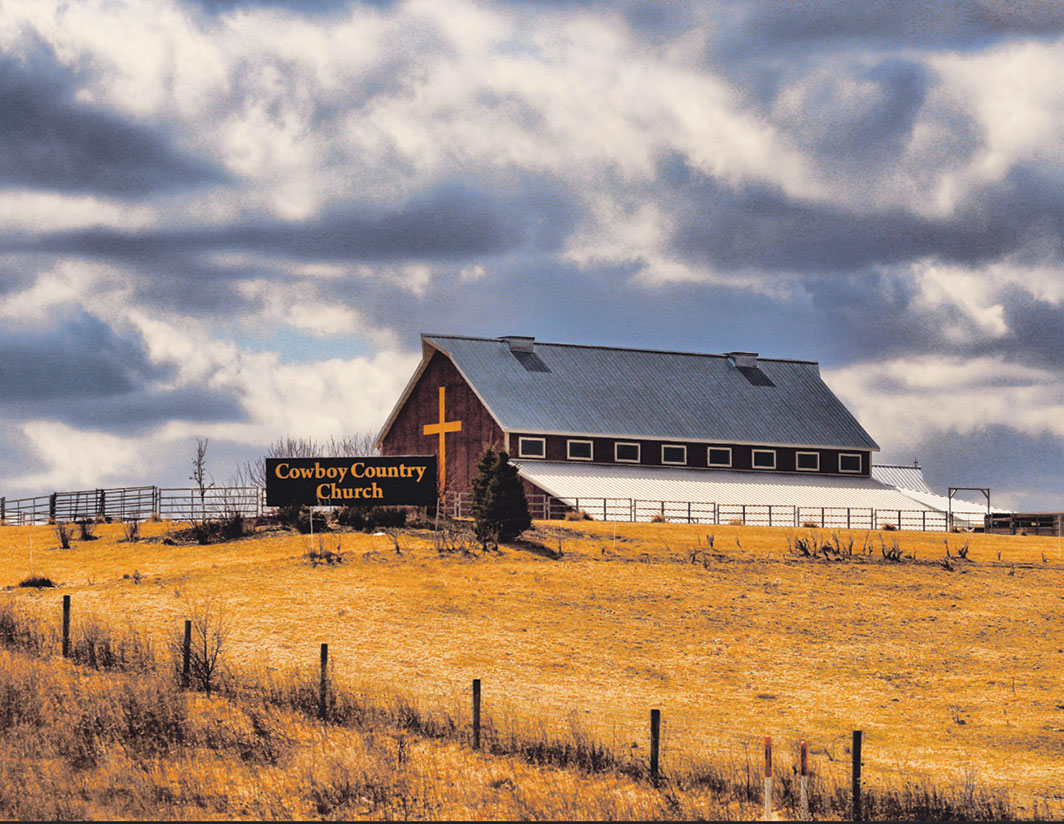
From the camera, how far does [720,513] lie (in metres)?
70.7

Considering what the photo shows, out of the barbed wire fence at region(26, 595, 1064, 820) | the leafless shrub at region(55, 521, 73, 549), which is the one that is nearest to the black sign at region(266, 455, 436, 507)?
the leafless shrub at region(55, 521, 73, 549)

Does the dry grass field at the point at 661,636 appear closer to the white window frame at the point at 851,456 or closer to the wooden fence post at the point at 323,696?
the wooden fence post at the point at 323,696

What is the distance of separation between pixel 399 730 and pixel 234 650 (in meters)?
12.2

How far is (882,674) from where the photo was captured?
3525 centimetres

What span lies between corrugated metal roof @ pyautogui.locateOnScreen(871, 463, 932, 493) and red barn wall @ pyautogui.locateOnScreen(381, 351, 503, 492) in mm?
33289

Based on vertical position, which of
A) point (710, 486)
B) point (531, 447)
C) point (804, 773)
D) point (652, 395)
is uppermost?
point (652, 395)

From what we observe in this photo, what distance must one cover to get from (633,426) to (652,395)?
4.49 m

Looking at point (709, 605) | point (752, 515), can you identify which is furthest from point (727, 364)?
point (709, 605)

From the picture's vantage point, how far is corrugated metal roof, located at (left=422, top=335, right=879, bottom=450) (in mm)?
73875

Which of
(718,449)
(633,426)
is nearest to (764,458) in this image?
(718,449)

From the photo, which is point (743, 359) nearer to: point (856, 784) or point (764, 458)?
point (764, 458)

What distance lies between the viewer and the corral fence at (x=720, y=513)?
6650 centimetres

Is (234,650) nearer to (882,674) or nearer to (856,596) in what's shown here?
(882,674)

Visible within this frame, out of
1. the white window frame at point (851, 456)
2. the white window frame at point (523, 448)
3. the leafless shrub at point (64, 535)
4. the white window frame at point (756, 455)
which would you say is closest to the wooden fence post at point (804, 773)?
the leafless shrub at point (64, 535)
